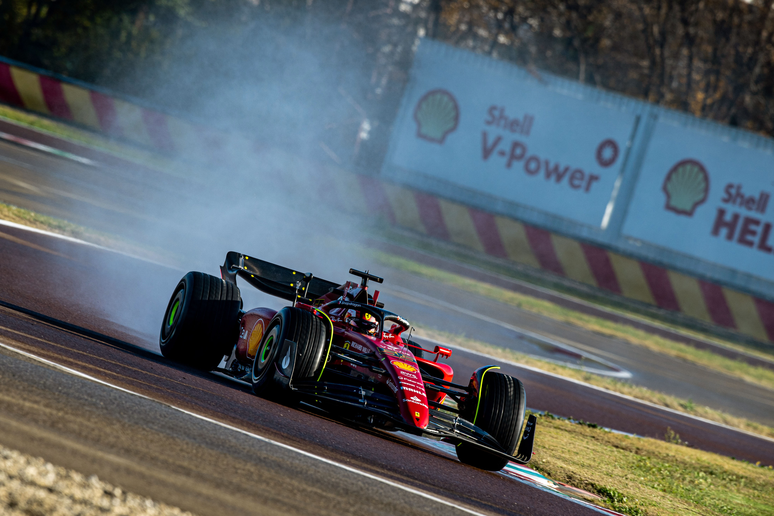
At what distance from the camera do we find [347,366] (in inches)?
281

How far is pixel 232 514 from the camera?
418 cm

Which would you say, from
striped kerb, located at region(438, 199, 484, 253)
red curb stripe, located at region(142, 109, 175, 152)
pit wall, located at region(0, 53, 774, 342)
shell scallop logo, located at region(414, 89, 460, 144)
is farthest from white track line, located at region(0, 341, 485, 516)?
shell scallop logo, located at region(414, 89, 460, 144)

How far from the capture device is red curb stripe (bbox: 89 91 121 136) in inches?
952

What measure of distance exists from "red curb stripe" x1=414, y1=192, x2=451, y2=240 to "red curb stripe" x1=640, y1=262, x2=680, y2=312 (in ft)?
17.5

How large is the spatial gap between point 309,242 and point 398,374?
11195mm

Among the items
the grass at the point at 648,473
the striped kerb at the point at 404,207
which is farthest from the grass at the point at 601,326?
the grass at the point at 648,473

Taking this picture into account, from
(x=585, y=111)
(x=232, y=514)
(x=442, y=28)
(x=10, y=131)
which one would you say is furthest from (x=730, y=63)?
(x=232, y=514)

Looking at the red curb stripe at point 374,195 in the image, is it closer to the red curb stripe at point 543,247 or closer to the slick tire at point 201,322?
the red curb stripe at point 543,247

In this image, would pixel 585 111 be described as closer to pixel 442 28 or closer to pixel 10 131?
pixel 10 131

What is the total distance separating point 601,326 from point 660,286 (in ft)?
15.6

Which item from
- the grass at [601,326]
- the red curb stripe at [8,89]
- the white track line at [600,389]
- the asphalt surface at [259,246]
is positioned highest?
the red curb stripe at [8,89]

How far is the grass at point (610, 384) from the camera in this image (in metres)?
13.1

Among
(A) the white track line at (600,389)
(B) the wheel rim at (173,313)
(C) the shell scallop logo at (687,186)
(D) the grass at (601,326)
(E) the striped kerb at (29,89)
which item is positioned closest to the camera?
(B) the wheel rim at (173,313)

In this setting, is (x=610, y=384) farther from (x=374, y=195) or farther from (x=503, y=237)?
(x=374, y=195)
